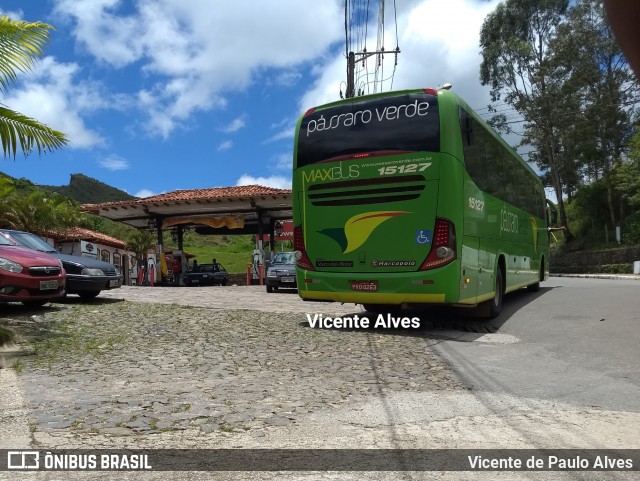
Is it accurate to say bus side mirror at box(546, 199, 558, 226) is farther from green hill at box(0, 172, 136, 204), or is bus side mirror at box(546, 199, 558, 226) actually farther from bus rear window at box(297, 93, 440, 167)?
green hill at box(0, 172, 136, 204)

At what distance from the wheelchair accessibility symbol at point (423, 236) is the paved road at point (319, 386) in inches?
61.1

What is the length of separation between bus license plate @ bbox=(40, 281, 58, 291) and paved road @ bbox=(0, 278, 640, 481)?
50 centimetres

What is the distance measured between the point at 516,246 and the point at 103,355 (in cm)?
927

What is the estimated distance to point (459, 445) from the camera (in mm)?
3578

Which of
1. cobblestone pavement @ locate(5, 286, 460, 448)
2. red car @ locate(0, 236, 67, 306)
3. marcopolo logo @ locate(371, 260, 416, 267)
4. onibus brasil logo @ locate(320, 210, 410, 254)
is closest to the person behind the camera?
cobblestone pavement @ locate(5, 286, 460, 448)

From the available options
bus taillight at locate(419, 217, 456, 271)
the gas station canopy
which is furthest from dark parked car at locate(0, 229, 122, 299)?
the gas station canopy

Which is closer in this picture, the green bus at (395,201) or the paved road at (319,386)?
the paved road at (319,386)

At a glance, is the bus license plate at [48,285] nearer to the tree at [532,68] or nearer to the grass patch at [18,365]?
the grass patch at [18,365]

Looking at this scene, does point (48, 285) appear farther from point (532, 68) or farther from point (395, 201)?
point (532, 68)

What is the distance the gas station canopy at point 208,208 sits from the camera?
80.1 feet

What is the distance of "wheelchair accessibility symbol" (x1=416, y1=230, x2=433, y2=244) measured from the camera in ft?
27.4

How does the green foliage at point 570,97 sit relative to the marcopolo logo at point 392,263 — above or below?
above

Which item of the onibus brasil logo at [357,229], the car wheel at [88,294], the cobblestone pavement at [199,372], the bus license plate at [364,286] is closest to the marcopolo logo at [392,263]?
the bus license plate at [364,286]

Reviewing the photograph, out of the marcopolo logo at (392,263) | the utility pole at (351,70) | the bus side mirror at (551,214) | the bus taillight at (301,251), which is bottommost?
the marcopolo logo at (392,263)
